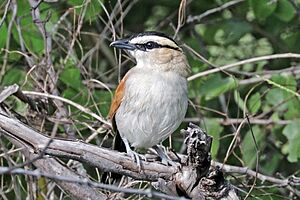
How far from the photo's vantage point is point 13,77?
4949 mm

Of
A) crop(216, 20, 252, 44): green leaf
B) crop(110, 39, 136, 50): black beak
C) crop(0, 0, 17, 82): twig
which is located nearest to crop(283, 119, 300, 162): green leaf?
crop(216, 20, 252, 44): green leaf

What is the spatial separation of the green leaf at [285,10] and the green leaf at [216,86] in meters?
0.61

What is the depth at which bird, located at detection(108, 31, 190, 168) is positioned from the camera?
4117 mm

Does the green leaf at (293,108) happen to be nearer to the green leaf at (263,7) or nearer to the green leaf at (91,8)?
the green leaf at (263,7)

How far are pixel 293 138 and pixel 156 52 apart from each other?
1056 millimetres

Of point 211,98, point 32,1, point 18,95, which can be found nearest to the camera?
point 18,95

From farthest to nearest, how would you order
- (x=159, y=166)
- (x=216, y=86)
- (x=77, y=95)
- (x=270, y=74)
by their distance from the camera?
(x=270, y=74) → (x=216, y=86) → (x=77, y=95) → (x=159, y=166)

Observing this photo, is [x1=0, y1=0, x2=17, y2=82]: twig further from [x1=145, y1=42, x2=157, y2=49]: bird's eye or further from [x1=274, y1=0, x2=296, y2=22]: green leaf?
[x1=274, y1=0, x2=296, y2=22]: green leaf

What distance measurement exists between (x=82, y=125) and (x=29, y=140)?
4.49 ft

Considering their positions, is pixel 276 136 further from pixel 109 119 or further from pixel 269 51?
pixel 109 119

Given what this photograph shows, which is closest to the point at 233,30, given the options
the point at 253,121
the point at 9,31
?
the point at 253,121

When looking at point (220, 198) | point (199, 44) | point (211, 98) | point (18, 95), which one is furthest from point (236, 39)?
point (220, 198)

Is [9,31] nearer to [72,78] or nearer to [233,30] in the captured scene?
[72,78]

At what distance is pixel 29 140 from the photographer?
137 inches
